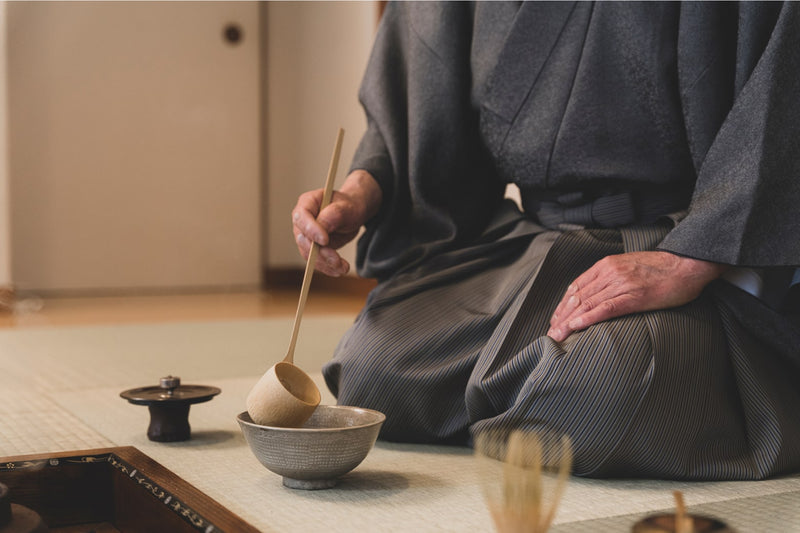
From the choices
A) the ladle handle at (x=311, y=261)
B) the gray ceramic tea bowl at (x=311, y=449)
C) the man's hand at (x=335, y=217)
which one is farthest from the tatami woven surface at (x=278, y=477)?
the man's hand at (x=335, y=217)

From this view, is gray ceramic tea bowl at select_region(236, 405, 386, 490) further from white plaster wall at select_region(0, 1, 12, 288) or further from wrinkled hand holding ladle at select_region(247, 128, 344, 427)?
white plaster wall at select_region(0, 1, 12, 288)

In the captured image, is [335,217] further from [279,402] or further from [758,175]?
[758,175]

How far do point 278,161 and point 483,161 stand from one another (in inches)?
163

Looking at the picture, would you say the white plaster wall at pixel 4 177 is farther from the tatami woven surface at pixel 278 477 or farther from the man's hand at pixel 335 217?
the man's hand at pixel 335 217

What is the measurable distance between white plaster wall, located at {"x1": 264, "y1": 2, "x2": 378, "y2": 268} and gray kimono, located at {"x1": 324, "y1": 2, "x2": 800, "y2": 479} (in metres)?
3.26

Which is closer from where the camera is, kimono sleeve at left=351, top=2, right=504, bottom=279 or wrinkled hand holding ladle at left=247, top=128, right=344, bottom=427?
wrinkled hand holding ladle at left=247, top=128, right=344, bottom=427

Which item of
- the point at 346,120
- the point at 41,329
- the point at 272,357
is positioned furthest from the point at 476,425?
the point at 346,120

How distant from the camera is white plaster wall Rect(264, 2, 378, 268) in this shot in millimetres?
5258

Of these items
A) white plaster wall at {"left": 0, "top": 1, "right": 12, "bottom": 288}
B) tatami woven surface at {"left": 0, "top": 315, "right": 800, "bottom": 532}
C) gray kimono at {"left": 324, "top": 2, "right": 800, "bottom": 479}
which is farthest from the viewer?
white plaster wall at {"left": 0, "top": 1, "right": 12, "bottom": 288}

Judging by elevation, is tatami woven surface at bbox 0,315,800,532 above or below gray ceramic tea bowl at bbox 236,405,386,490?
below

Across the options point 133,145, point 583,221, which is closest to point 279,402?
point 583,221

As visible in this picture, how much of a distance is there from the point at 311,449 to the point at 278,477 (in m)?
0.16

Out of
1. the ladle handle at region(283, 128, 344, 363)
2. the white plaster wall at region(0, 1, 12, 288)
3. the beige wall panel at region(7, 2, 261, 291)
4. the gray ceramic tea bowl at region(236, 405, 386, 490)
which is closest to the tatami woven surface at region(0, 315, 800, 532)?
the gray ceramic tea bowl at region(236, 405, 386, 490)

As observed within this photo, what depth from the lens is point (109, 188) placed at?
5.44 meters
